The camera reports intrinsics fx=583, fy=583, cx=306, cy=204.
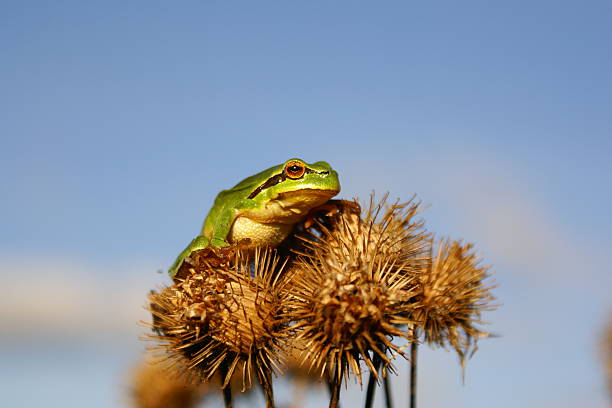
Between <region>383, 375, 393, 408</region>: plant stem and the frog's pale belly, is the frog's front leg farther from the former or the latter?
<region>383, 375, 393, 408</region>: plant stem

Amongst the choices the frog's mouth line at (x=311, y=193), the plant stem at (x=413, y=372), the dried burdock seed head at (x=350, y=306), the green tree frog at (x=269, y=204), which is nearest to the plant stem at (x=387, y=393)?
the plant stem at (x=413, y=372)

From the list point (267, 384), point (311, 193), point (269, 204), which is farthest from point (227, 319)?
point (311, 193)

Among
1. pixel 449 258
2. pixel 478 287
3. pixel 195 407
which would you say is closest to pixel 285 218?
pixel 449 258

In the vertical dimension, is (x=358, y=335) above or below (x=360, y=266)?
below

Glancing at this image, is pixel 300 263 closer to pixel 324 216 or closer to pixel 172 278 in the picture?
pixel 324 216

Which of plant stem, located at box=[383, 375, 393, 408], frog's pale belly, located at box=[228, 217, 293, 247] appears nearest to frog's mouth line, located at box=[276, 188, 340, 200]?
frog's pale belly, located at box=[228, 217, 293, 247]

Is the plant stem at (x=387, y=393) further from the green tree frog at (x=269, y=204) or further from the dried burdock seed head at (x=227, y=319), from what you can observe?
the green tree frog at (x=269, y=204)
